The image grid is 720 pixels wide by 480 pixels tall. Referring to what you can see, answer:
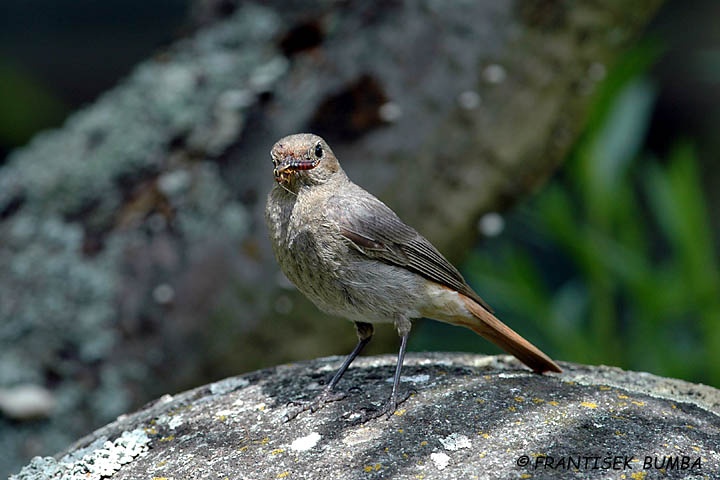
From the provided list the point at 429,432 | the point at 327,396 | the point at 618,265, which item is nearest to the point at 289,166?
the point at 327,396

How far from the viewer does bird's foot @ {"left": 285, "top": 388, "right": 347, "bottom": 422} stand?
8.84 feet

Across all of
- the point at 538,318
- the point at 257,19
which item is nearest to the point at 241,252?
the point at 257,19

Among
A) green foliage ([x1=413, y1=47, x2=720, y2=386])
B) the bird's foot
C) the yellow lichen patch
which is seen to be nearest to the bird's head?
the bird's foot

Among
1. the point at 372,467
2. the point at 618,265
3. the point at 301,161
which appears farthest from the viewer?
the point at 618,265

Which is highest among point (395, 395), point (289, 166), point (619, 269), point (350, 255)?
point (289, 166)

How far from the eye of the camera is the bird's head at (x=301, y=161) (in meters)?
2.81

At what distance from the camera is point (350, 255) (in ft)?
9.41

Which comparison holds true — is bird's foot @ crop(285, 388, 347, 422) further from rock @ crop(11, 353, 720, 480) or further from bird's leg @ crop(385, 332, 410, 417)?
bird's leg @ crop(385, 332, 410, 417)

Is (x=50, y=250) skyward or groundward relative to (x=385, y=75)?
groundward

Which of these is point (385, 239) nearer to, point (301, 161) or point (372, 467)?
point (301, 161)

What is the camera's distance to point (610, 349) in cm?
496

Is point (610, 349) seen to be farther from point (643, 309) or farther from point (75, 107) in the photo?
point (75, 107)

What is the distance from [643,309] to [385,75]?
237 centimetres

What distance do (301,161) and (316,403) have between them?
2.71ft
